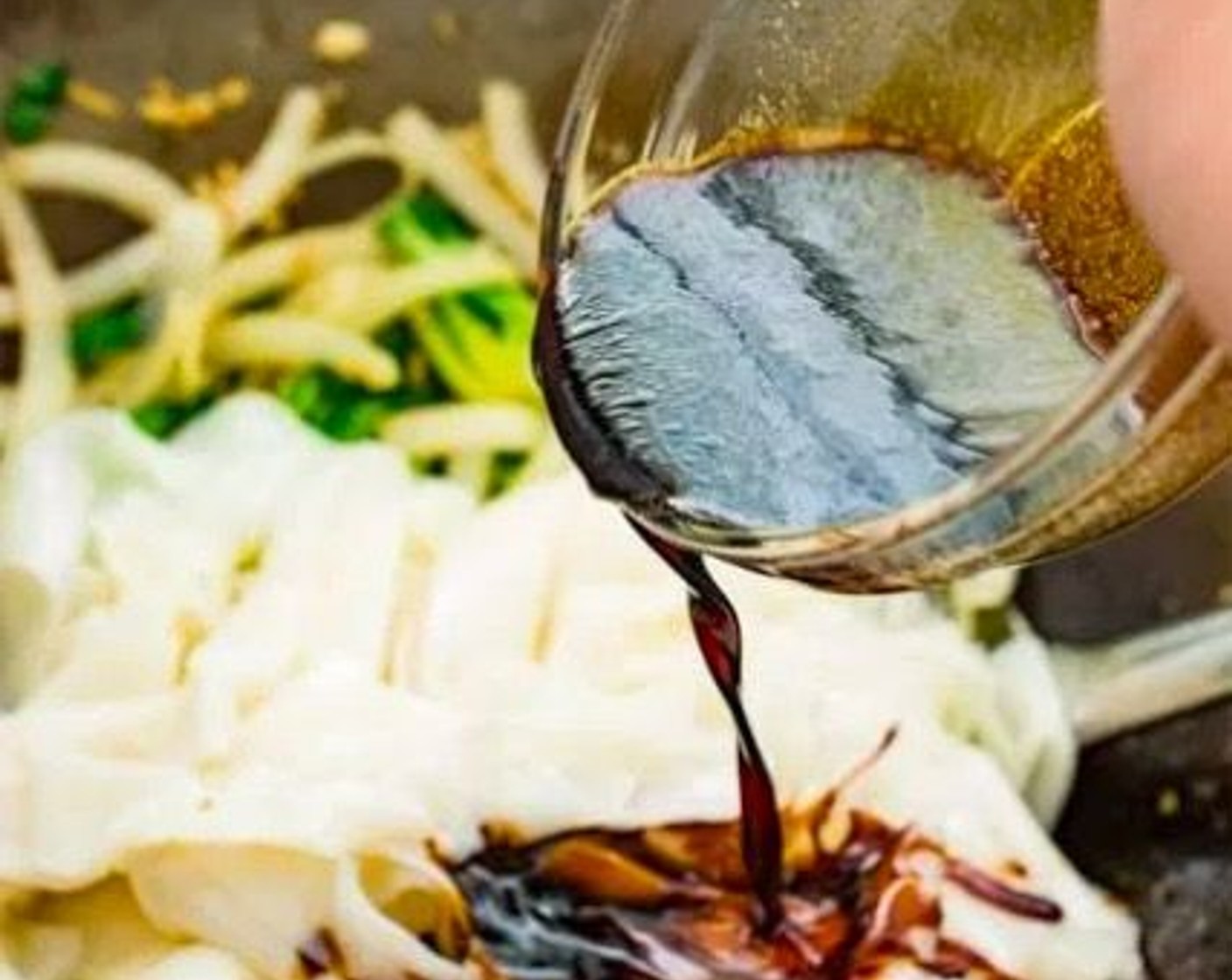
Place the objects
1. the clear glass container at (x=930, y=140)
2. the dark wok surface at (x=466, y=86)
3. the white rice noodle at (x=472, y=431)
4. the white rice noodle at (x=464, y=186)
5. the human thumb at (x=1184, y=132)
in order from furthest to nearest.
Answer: the white rice noodle at (x=464, y=186)
the white rice noodle at (x=472, y=431)
the dark wok surface at (x=466, y=86)
the clear glass container at (x=930, y=140)
the human thumb at (x=1184, y=132)

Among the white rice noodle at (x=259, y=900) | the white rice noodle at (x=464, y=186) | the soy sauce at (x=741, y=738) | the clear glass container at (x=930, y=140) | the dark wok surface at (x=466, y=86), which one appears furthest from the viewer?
the white rice noodle at (x=464, y=186)

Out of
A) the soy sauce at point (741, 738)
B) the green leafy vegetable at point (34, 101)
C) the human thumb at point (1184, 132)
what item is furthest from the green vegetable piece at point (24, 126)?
the human thumb at point (1184, 132)

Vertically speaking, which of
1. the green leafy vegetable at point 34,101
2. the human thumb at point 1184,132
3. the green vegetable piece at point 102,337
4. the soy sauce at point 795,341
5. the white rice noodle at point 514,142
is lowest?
the green vegetable piece at point 102,337

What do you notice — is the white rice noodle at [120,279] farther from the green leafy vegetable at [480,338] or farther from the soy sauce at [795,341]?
the soy sauce at [795,341]

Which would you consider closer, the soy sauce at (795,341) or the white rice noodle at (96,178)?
the soy sauce at (795,341)

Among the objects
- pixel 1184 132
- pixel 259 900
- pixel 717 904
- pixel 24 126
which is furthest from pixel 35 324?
pixel 1184 132

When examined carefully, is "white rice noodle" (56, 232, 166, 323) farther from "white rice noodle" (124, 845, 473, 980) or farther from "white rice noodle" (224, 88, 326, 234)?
"white rice noodle" (124, 845, 473, 980)

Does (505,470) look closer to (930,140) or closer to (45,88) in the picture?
(45,88)
